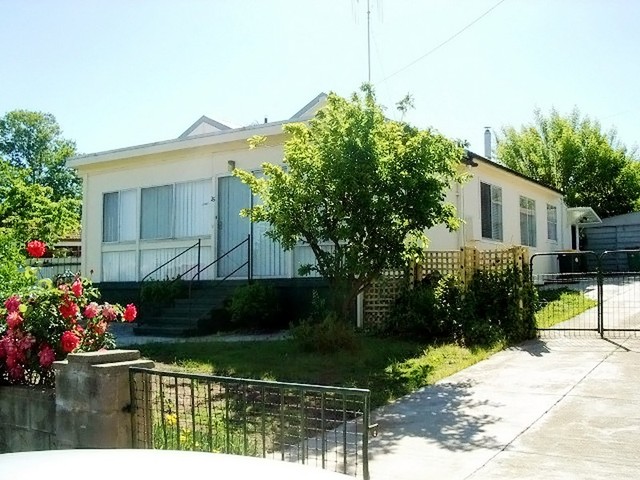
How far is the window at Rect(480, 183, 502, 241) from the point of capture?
1717 centimetres

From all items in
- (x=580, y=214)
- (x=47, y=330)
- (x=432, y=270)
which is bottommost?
(x=47, y=330)

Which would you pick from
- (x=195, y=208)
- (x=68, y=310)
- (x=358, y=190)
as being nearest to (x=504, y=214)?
(x=195, y=208)

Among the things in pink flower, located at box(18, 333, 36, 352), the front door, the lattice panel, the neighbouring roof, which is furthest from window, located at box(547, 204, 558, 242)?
pink flower, located at box(18, 333, 36, 352)

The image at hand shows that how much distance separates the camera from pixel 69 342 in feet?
16.8

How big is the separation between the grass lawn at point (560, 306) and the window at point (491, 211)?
2222mm

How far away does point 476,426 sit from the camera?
624cm

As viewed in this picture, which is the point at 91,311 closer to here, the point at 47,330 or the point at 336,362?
the point at 47,330

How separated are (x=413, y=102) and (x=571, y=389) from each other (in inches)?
192

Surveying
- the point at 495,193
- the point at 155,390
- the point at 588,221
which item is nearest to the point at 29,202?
the point at 495,193

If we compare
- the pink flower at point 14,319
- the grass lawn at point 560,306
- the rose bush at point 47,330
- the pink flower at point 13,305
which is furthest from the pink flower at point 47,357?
the grass lawn at point 560,306

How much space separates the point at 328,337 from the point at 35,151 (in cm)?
4289

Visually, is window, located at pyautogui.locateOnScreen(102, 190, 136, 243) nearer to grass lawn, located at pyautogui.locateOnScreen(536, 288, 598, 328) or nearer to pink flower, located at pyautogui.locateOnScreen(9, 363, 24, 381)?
grass lawn, located at pyautogui.locateOnScreen(536, 288, 598, 328)

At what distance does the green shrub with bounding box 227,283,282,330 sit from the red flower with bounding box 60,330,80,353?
7160 millimetres

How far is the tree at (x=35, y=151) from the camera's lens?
151 feet
